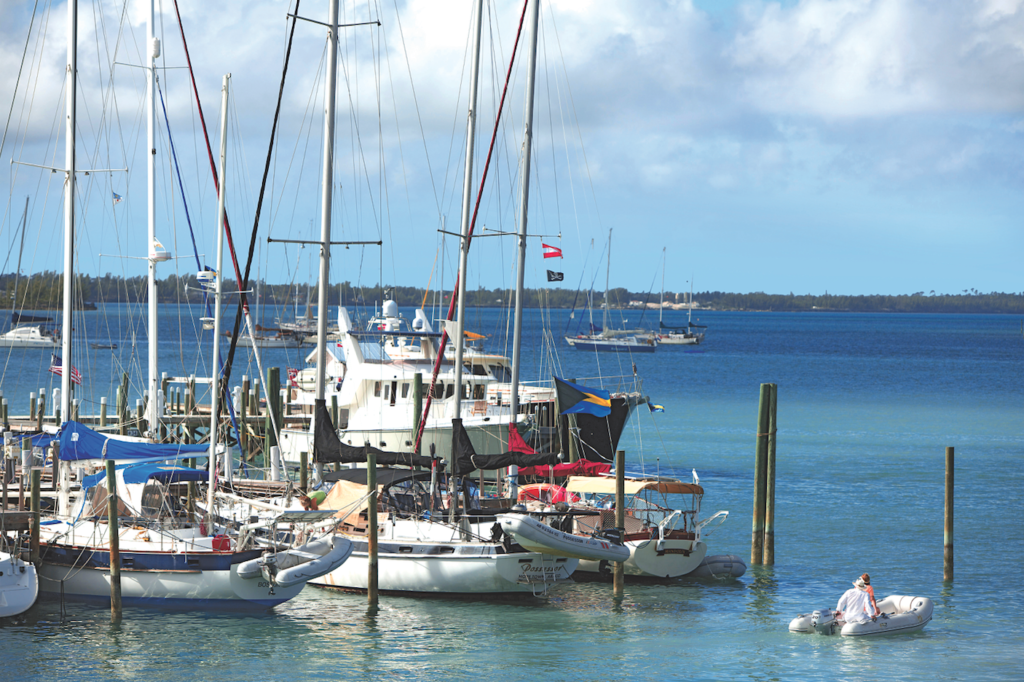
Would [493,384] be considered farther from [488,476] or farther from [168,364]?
[168,364]

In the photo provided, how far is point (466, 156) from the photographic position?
2748 cm

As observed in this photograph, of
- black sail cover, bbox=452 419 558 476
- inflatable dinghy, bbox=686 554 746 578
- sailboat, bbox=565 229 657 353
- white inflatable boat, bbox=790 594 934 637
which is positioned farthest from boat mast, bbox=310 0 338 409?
sailboat, bbox=565 229 657 353

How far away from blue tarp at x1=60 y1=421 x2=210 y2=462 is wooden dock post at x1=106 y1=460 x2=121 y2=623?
172 inches

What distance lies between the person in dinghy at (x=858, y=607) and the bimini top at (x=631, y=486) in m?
4.94

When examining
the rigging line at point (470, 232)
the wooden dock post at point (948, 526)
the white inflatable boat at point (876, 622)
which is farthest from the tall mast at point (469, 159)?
the wooden dock post at point (948, 526)

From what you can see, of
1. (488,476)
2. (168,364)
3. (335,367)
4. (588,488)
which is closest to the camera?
(588,488)

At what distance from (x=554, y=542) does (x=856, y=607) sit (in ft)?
19.4

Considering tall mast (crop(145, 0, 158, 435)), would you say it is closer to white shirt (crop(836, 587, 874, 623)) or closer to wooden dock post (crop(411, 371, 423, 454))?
wooden dock post (crop(411, 371, 423, 454))

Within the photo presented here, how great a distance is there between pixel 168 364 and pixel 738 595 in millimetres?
76111

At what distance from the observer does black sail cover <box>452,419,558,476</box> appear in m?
24.7

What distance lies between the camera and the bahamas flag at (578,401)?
31453mm

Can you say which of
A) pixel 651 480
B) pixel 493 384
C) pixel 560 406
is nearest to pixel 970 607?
pixel 651 480

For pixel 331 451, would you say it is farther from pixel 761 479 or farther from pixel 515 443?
pixel 761 479

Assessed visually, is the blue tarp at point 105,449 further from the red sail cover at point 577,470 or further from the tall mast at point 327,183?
the red sail cover at point 577,470
